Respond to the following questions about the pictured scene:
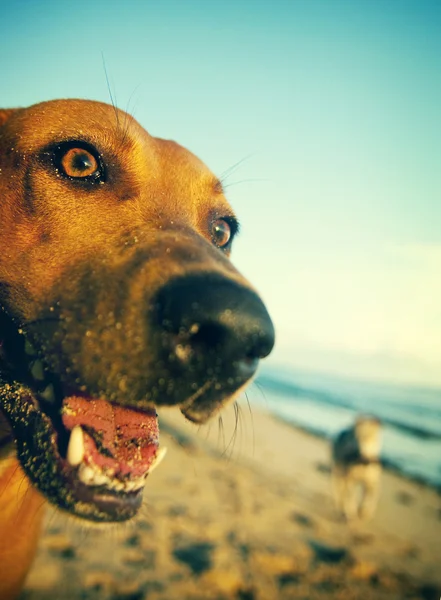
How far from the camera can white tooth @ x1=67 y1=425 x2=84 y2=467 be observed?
5.21 feet

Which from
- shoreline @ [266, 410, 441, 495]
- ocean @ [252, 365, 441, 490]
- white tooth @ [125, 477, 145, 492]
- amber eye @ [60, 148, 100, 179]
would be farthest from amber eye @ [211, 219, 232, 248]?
shoreline @ [266, 410, 441, 495]

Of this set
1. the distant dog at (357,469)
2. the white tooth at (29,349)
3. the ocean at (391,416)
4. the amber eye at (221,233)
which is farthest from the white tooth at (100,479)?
the distant dog at (357,469)

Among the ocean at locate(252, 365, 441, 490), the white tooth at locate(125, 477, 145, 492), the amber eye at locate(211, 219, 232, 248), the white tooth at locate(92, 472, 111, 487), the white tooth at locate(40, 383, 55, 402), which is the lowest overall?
the ocean at locate(252, 365, 441, 490)

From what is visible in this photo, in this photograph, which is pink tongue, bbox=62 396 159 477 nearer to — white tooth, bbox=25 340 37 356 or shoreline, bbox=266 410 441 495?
white tooth, bbox=25 340 37 356

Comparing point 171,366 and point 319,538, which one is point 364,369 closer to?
point 319,538

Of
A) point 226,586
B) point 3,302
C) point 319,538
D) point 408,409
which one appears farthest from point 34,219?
point 408,409

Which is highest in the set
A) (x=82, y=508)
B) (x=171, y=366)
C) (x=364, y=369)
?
(x=171, y=366)

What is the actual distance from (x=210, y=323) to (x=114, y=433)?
87 centimetres

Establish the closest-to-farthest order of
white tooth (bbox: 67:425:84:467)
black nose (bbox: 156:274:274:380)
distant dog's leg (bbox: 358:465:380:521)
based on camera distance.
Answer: black nose (bbox: 156:274:274:380), white tooth (bbox: 67:425:84:467), distant dog's leg (bbox: 358:465:380:521)

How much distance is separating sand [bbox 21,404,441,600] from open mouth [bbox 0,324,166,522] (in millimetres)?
317

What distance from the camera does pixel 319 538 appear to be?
5020 millimetres

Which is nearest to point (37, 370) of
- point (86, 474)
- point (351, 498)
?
point (86, 474)

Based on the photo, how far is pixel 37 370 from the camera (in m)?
1.75

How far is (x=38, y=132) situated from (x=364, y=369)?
43004 millimetres
